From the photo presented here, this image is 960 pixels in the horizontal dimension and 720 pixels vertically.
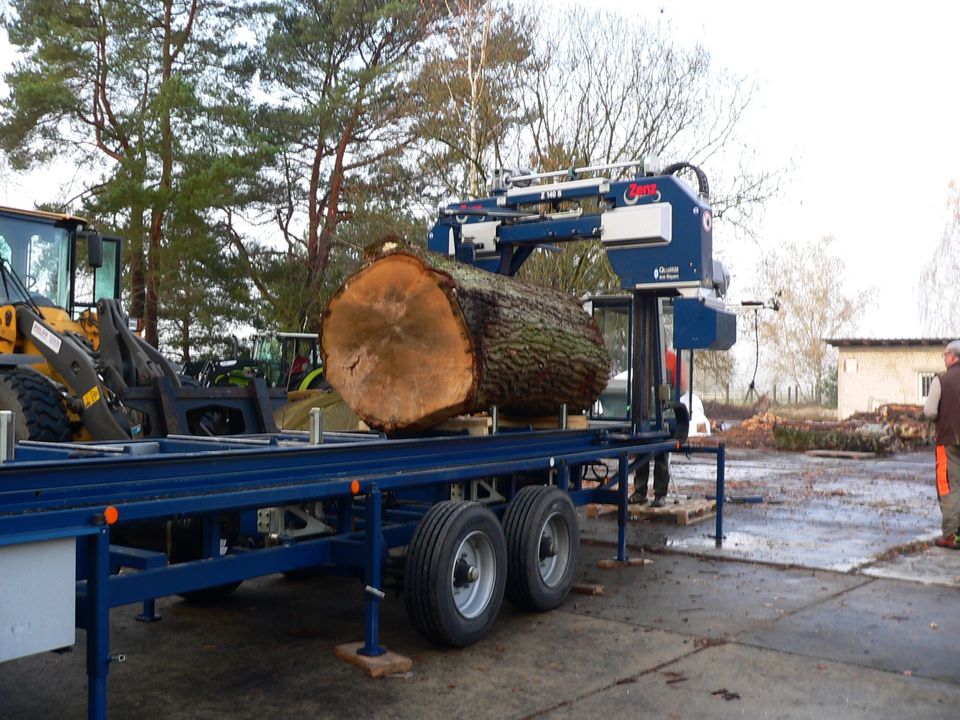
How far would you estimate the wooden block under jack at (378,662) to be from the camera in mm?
5586

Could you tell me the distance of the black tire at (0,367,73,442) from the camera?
290 inches

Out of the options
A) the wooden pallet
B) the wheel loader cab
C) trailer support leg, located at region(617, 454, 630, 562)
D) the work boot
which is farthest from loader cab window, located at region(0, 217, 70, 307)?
the work boot

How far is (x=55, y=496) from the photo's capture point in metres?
3.97

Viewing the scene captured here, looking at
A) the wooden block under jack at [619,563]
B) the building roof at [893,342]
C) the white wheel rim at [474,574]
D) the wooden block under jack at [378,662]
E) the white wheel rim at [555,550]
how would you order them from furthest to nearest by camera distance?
1. the building roof at [893,342]
2. the wooden block under jack at [619,563]
3. the white wheel rim at [555,550]
4. the white wheel rim at [474,574]
5. the wooden block under jack at [378,662]

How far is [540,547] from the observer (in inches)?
278

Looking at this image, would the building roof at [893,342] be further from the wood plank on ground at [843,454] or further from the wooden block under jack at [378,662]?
the wooden block under jack at [378,662]

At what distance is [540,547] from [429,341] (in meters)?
1.69

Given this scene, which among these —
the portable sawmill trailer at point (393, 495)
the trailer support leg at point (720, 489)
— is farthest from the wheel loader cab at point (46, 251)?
the trailer support leg at point (720, 489)

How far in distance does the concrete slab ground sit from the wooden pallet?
185cm

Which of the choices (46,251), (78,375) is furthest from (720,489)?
(46,251)

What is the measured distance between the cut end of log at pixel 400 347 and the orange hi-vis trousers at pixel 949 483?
18.7 ft

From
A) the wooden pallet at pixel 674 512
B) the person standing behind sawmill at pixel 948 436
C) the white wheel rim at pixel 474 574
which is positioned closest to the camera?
the white wheel rim at pixel 474 574

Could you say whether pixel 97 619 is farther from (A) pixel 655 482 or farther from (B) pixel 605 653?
(A) pixel 655 482

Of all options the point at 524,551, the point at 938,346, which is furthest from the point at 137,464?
the point at 938,346
